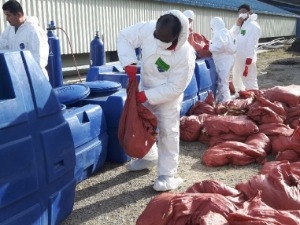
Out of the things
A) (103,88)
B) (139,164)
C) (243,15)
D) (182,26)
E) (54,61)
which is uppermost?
(243,15)

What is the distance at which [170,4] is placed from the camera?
1405 centimetres

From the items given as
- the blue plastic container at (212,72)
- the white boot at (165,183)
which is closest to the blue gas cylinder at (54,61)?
the blue plastic container at (212,72)

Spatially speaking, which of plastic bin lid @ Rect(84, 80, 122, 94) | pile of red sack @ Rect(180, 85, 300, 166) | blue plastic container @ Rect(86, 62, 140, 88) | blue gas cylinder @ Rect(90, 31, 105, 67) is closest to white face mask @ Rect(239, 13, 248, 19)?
pile of red sack @ Rect(180, 85, 300, 166)

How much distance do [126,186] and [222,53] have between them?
3.71 meters

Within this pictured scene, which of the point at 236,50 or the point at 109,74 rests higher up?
the point at 236,50

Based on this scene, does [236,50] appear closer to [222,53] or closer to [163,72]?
Answer: [222,53]

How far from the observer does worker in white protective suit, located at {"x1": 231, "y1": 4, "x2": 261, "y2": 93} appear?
7.45 meters

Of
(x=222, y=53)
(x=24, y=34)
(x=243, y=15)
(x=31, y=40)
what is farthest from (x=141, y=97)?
(x=243, y=15)

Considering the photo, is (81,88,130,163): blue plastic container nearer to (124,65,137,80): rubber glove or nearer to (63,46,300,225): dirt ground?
(63,46,300,225): dirt ground

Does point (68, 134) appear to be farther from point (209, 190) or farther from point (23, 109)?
point (209, 190)

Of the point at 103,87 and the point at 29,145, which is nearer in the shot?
the point at 29,145

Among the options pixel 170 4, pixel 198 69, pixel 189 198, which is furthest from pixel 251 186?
pixel 170 4

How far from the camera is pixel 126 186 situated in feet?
12.3

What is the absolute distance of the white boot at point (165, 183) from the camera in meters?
3.56
